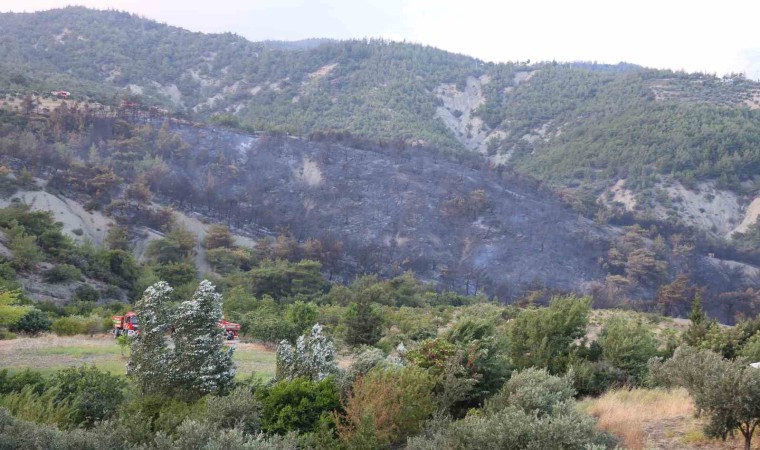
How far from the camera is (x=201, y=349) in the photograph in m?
10.4

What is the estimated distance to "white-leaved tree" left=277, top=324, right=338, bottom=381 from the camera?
416 inches

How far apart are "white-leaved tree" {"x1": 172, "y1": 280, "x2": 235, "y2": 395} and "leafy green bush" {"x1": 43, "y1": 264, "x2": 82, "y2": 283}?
2491 centimetres

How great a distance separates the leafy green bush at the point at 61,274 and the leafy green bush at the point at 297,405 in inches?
1053

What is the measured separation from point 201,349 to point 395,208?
56.4 meters

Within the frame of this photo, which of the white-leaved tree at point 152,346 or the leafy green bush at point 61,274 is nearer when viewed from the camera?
the white-leaved tree at point 152,346

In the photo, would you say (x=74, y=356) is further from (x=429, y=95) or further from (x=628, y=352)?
(x=429, y=95)

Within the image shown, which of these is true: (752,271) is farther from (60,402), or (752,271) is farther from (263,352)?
(60,402)

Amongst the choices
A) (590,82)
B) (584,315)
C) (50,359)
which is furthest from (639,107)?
(50,359)

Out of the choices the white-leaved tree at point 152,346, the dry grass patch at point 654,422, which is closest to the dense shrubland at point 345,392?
the white-leaved tree at point 152,346

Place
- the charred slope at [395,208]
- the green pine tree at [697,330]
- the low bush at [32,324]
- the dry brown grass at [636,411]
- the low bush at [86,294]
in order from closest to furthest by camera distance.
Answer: the dry brown grass at [636,411] < the green pine tree at [697,330] < the low bush at [32,324] < the low bush at [86,294] < the charred slope at [395,208]

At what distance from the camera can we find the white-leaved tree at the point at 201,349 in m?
10.3

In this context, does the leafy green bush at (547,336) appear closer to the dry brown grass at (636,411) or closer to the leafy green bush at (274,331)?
the dry brown grass at (636,411)

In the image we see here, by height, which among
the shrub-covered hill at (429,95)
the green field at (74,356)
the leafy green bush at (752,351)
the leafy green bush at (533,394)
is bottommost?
the green field at (74,356)

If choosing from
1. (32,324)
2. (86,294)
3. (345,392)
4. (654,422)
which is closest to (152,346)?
(345,392)
